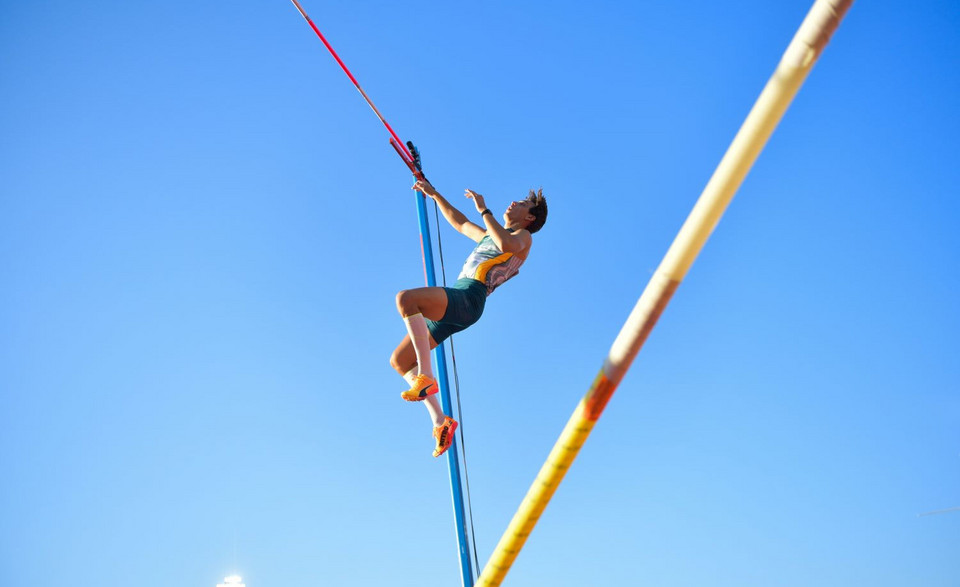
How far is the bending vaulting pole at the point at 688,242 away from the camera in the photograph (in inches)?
72.2

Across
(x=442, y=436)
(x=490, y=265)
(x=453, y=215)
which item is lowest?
(x=442, y=436)

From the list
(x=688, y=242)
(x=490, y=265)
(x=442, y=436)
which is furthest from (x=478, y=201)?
(x=688, y=242)

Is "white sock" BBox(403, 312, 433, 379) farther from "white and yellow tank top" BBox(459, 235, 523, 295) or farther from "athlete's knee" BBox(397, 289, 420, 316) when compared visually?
"white and yellow tank top" BBox(459, 235, 523, 295)

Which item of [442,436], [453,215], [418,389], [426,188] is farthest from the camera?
[453,215]

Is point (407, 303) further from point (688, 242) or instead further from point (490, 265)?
point (688, 242)

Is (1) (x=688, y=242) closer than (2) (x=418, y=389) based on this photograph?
Yes

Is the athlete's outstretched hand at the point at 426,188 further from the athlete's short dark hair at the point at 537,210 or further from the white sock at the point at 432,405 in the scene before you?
the white sock at the point at 432,405

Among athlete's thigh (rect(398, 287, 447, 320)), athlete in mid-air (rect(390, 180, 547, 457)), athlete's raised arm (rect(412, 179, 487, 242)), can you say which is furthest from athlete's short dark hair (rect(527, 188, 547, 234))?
athlete's thigh (rect(398, 287, 447, 320))

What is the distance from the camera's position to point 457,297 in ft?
14.2

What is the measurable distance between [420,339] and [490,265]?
680 mm

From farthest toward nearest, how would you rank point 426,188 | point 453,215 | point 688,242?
point 453,215 → point 426,188 → point 688,242

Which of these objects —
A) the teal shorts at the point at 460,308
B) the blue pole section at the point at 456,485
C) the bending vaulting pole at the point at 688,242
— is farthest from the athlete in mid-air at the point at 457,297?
the bending vaulting pole at the point at 688,242

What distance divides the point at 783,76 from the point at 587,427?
1239mm

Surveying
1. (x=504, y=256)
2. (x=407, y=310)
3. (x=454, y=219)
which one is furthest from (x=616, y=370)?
(x=454, y=219)
